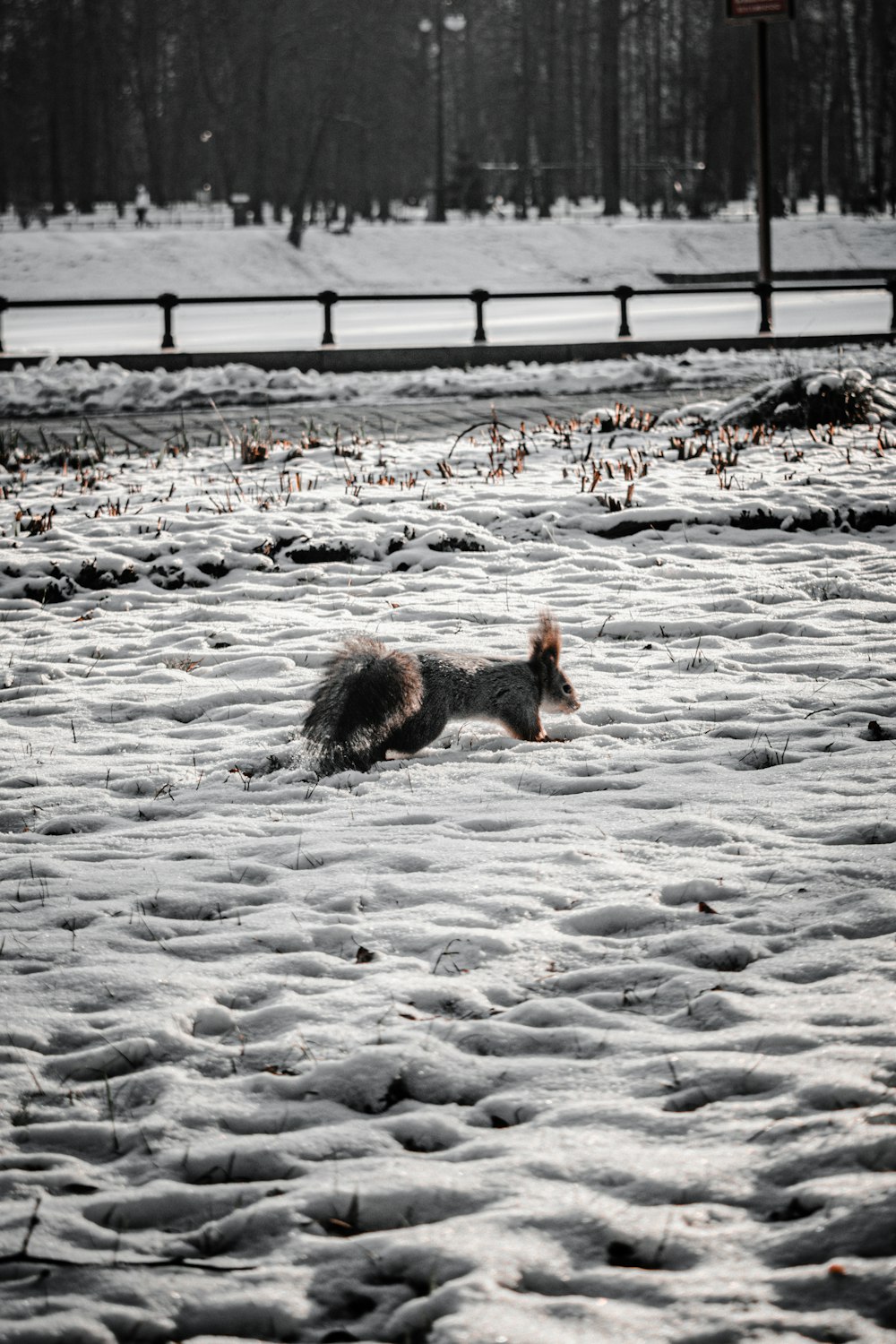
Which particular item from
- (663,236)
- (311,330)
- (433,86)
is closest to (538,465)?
(311,330)

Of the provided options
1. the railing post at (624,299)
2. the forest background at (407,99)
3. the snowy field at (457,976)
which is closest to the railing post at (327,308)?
the railing post at (624,299)

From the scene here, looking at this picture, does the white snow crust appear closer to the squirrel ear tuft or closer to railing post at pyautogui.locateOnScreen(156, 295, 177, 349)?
railing post at pyautogui.locateOnScreen(156, 295, 177, 349)

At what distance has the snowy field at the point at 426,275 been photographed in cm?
2652

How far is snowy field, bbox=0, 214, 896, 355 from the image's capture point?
26.5 m

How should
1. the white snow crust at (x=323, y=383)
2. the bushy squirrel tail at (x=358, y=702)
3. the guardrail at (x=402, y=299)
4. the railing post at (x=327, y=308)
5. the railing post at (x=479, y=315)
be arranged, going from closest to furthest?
the bushy squirrel tail at (x=358, y=702) → the white snow crust at (x=323, y=383) → the guardrail at (x=402, y=299) → the railing post at (x=327, y=308) → the railing post at (x=479, y=315)

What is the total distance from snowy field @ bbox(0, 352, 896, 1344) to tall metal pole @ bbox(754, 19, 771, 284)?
1575 cm

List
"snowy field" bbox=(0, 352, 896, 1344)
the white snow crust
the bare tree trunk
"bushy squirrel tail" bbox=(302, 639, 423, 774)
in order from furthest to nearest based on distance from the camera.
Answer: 1. the bare tree trunk
2. the white snow crust
3. "bushy squirrel tail" bbox=(302, 639, 423, 774)
4. "snowy field" bbox=(0, 352, 896, 1344)

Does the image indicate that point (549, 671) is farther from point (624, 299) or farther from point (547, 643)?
point (624, 299)

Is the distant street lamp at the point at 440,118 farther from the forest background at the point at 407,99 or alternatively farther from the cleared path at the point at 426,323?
the cleared path at the point at 426,323

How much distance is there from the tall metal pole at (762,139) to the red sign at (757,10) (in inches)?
6.2

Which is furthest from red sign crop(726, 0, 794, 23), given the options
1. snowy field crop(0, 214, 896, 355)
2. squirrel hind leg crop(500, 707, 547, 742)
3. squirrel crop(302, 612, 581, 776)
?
squirrel hind leg crop(500, 707, 547, 742)

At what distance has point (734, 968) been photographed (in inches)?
143

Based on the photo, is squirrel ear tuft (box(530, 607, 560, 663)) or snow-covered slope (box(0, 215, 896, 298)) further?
snow-covered slope (box(0, 215, 896, 298))

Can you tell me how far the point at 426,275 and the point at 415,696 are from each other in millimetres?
40219
